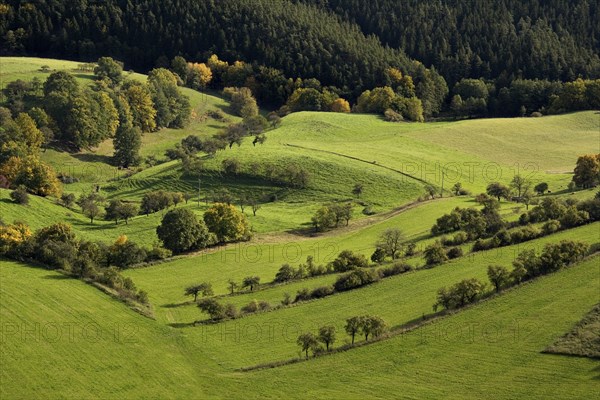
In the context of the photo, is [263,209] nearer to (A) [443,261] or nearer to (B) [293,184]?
(B) [293,184]

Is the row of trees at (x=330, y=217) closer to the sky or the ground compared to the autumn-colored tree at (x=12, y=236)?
closer to the ground

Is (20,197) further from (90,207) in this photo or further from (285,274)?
(285,274)

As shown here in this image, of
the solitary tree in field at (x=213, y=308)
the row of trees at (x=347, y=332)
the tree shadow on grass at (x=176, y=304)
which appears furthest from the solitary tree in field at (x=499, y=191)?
the solitary tree in field at (x=213, y=308)

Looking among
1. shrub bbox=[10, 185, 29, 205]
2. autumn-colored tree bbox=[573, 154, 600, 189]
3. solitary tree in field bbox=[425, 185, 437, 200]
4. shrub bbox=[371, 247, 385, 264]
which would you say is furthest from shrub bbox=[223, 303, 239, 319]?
autumn-colored tree bbox=[573, 154, 600, 189]

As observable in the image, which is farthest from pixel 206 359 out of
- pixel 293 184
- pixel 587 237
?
pixel 293 184

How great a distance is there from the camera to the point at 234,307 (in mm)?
106562

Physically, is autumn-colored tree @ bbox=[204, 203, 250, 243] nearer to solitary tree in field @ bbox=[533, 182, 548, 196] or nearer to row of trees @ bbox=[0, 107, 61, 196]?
row of trees @ bbox=[0, 107, 61, 196]

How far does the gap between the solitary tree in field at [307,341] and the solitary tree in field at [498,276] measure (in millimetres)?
24302

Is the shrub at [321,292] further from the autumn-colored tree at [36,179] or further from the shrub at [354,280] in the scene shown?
the autumn-colored tree at [36,179]

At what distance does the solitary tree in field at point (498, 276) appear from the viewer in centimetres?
10212

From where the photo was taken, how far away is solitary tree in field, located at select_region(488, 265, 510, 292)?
335 feet

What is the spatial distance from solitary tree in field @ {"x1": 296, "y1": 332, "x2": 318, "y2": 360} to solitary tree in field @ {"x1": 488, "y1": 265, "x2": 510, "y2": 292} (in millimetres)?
24302

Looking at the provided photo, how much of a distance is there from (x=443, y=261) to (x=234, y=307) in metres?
29.7

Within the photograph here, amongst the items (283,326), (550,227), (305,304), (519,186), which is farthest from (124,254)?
(519,186)
